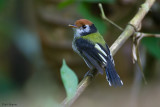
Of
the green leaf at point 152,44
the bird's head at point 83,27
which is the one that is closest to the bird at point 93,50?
the bird's head at point 83,27

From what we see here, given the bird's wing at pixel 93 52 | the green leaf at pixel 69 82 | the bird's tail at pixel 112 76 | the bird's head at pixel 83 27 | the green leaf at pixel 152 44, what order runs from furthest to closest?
the green leaf at pixel 152 44 < the bird's head at pixel 83 27 < the bird's wing at pixel 93 52 < the bird's tail at pixel 112 76 < the green leaf at pixel 69 82

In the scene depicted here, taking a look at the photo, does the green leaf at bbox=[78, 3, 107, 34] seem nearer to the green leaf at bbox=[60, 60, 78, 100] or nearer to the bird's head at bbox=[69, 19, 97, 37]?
the bird's head at bbox=[69, 19, 97, 37]

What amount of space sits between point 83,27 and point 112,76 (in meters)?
0.56

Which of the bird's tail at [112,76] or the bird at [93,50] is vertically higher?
the bird at [93,50]

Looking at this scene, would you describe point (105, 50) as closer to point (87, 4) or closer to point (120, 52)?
point (87, 4)

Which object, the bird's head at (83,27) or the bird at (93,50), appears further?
the bird's head at (83,27)

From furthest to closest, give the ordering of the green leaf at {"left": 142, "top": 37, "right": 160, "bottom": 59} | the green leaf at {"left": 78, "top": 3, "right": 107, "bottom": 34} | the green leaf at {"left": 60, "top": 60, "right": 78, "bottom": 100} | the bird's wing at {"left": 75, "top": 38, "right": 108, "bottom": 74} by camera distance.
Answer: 1. the green leaf at {"left": 142, "top": 37, "right": 160, "bottom": 59}
2. the green leaf at {"left": 78, "top": 3, "right": 107, "bottom": 34}
3. the bird's wing at {"left": 75, "top": 38, "right": 108, "bottom": 74}
4. the green leaf at {"left": 60, "top": 60, "right": 78, "bottom": 100}

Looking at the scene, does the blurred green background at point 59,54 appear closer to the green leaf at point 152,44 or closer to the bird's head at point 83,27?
the green leaf at point 152,44

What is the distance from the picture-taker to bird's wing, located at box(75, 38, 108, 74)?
2170 mm

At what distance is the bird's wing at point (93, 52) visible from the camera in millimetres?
2170

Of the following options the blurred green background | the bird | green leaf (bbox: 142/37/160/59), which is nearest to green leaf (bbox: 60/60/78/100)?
the bird

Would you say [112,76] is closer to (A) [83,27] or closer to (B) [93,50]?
(B) [93,50]

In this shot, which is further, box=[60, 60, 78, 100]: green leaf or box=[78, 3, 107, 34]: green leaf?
box=[78, 3, 107, 34]: green leaf

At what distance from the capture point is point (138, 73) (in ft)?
11.6
